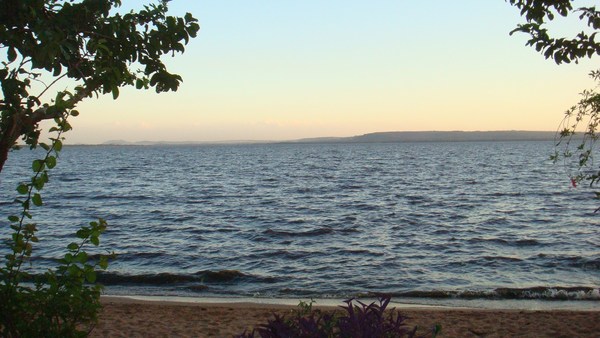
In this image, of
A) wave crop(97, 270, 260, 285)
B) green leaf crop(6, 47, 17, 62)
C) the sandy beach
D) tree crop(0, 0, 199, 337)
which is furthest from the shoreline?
green leaf crop(6, 47, 17, 62)

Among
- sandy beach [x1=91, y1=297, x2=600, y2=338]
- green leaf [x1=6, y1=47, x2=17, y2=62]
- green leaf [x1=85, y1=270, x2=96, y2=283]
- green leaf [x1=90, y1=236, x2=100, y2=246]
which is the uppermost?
green leaf [x1=6, y1=47, x2=17, y2=62]

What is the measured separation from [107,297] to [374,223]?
43.1 feet

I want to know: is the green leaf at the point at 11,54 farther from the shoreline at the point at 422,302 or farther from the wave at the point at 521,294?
the wave at the point at 521,294

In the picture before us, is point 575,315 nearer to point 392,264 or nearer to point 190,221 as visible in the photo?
point 392,264

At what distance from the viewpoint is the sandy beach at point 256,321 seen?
8.84 metres

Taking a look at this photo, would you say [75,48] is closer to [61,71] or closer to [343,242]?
[61,71]

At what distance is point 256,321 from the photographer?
32.4 feet

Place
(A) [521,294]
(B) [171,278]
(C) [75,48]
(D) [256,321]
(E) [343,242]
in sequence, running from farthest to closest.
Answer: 1. (E) [343,242]
2. (B) [171,278]
3. (A) [521,294]
4. (D) [256,321]
5. (C) [75,48]

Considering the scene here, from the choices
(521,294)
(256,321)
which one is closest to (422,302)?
(521,294)

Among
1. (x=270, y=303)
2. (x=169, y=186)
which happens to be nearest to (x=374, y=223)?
(x=270, y=303)

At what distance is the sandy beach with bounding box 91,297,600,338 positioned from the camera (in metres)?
8.84

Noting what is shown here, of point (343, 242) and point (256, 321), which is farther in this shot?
point (343, 242)

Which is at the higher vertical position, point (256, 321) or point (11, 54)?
point (11, 54)

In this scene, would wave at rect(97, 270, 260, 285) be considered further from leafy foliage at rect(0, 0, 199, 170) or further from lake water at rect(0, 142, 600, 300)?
leafy foliage at rect(0, 0, 199, 170)
